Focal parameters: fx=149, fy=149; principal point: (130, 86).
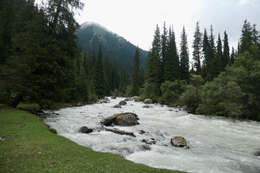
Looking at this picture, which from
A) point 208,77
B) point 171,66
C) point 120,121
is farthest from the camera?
point 171,66

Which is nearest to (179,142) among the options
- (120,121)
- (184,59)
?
(120,121)

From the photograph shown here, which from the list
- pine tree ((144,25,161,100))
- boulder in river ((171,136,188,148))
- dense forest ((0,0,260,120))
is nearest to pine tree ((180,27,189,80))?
pine tree ((144,25,161,100))

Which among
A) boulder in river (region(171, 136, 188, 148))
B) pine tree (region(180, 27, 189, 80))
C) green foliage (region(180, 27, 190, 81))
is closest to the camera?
boulder in river (region(171, 136, 188, 148))

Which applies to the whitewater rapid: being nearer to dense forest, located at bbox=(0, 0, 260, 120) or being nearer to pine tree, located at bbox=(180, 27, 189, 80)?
dense forest, located at bbox=(0, 0, 260, 120)

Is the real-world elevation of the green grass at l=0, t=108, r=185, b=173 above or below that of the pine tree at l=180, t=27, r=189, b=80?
below

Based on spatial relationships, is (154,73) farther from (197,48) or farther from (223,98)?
(223,98)

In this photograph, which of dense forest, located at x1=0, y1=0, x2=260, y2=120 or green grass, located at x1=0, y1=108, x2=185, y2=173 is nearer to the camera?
green grass, located at x1=0, y1=108, x2=185, y2=173

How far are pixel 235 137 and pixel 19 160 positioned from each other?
1517 cm

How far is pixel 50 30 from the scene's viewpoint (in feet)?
61.3

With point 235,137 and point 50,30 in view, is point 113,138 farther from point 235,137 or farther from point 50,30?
point 50,30

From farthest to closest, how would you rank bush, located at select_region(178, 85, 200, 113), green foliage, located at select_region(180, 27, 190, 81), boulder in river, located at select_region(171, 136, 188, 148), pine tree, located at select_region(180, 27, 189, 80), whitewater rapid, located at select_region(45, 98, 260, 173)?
pine tree, located at select_region(180, 27, 189, 80) → green foliage, located at select_region(180, 27, 190, 81) → bush, located at select_region(178, 85, 200, 113) → boulder in river, located at select_region(171, 136, 188, 148) → whitewater rapid, located at select_region(45, 98, 260, 173)

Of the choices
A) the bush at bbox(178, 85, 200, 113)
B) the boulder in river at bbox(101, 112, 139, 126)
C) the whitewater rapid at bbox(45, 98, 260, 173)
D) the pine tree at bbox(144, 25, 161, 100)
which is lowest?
the whitewater rapid at bbox(45, 98, 260, 173)

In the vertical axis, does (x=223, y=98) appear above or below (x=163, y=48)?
below

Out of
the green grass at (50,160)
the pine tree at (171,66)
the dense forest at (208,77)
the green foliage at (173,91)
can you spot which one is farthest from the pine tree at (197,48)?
the green grass at (50,160)
